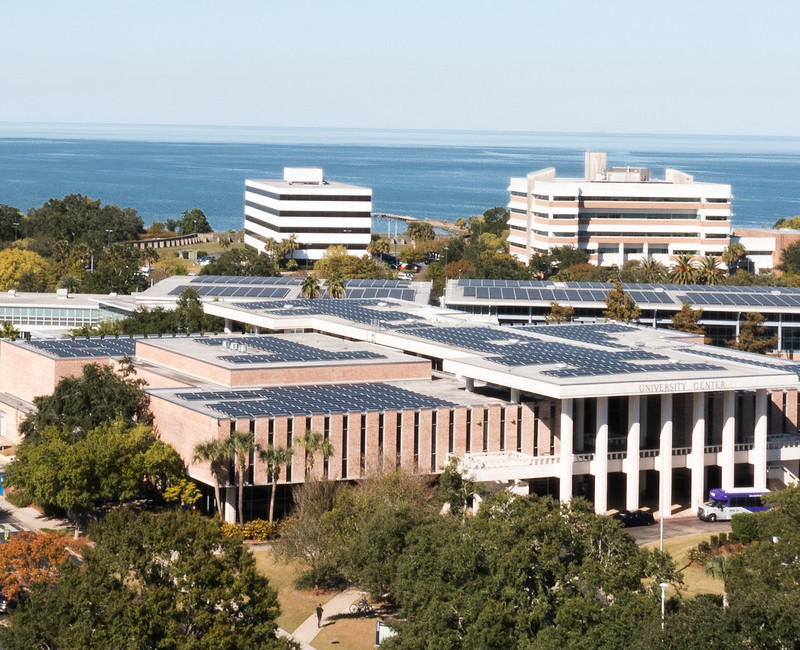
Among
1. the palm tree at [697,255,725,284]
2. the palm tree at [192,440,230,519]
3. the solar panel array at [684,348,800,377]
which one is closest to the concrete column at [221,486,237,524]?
the palm tree at [192,440,230,519]

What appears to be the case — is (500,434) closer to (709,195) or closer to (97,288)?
(97,288)

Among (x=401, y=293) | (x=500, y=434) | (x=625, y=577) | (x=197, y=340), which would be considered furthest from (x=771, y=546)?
(x=401, y=293)

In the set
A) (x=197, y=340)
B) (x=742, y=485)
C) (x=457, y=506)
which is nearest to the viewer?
(x=457, y=506)

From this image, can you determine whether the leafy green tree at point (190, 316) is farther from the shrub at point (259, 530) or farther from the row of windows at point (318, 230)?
the row of windows at point (318, 230)

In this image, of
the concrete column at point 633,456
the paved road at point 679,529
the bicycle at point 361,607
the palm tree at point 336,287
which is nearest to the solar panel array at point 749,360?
the concrete column at point 633,456

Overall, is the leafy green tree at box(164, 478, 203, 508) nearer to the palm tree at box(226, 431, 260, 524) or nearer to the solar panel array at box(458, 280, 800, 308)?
the palm tree at box(226, 431, 260, 524)

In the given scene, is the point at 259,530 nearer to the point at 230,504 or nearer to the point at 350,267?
the point at 230,504
